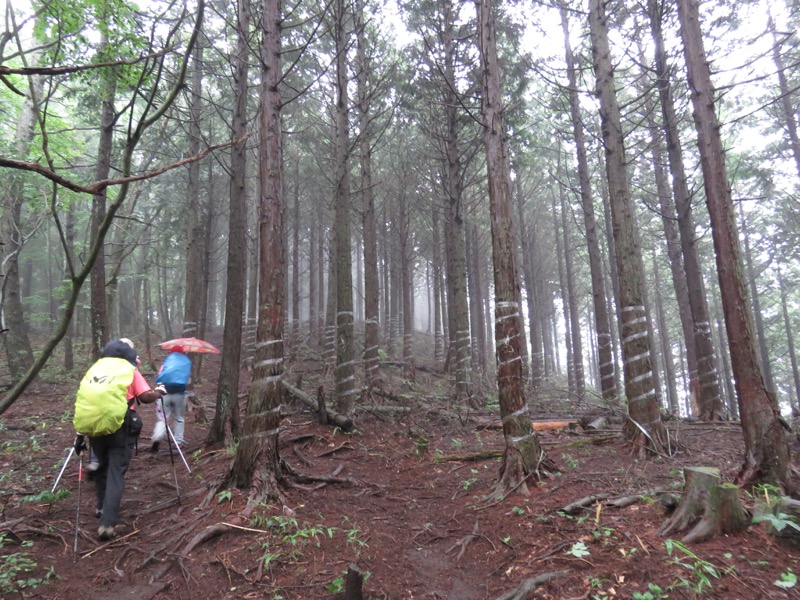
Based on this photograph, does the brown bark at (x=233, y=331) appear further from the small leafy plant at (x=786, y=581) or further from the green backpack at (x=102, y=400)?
the small leafy plant at (x=786, y=581)

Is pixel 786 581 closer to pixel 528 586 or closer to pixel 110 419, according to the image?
pixel 528 586

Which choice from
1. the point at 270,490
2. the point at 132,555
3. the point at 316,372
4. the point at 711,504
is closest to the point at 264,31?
the point at 270,490

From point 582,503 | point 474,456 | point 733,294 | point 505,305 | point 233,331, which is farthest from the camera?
point 233,331

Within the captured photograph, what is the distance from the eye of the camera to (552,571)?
3398 millimetres

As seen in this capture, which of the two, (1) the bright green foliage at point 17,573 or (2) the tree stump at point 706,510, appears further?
(1) the bright green foliage at point 17,573

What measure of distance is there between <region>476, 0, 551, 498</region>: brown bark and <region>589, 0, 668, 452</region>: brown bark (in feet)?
6.19

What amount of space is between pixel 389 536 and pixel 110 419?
3.01 m

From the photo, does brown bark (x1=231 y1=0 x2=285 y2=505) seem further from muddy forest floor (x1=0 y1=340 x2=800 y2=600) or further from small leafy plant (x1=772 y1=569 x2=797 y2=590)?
small leafy plant (x1=772 y1=569 x2=797 y2=590)

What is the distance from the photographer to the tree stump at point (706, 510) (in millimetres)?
3410

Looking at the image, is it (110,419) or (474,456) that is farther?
(474,456)

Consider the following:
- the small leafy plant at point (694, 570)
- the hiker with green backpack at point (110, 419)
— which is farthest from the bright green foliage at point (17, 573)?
the small leafy plant at point (694, 570)

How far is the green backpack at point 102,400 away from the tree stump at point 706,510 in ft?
16.6

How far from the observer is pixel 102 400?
4.48 meters

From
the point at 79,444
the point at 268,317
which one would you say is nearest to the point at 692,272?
the point at 268,317
